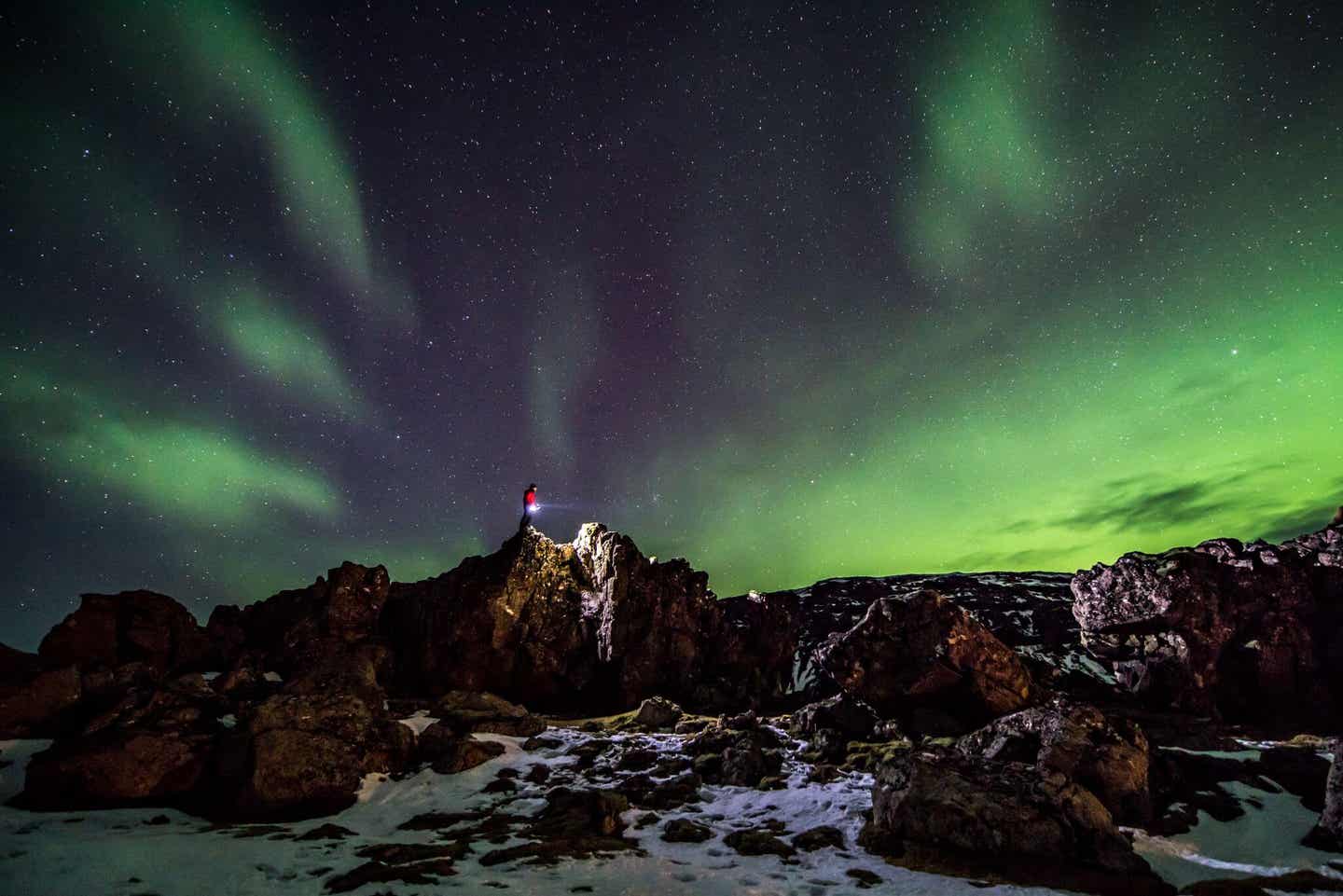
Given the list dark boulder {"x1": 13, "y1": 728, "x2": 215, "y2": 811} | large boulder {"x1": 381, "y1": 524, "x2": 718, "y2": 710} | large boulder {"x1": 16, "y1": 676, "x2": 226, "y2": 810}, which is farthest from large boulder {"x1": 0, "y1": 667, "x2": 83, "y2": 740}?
large boulder {"x1": 381, "y1": 524, "x2": 718, "y2": 710}

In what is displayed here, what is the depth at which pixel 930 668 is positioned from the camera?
25.9 m

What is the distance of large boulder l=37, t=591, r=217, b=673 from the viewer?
29.7 m

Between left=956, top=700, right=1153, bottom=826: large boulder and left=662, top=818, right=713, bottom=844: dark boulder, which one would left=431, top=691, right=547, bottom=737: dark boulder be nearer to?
left=662, top=818, right=713, bottom=844: dark boulder

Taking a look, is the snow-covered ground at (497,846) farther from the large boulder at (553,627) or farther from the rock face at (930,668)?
the large boulder at (553,627)

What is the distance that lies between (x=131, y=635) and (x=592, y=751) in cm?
2896

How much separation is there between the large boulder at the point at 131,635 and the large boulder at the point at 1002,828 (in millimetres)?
36440

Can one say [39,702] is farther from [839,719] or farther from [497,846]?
[839,719]

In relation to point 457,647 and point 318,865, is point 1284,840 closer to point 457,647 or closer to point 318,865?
point 318,865

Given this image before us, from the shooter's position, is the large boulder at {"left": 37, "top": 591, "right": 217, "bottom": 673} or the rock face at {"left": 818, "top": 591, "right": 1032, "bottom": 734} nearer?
the rock face at {"left": 818, "top": 591, "right": 1032, "bottom": 734}

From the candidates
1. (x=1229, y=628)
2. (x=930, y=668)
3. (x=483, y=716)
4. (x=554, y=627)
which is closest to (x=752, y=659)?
(x=554, y=627)

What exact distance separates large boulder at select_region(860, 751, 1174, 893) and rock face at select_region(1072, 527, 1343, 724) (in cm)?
4308

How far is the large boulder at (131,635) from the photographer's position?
1168 inches

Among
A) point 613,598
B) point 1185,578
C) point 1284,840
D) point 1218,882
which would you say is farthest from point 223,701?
point 1185,578


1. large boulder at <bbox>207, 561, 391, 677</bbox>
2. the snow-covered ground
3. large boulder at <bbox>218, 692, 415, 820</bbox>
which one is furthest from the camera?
large boulder at <bbox>207, 561, 391, 677</bbox>
